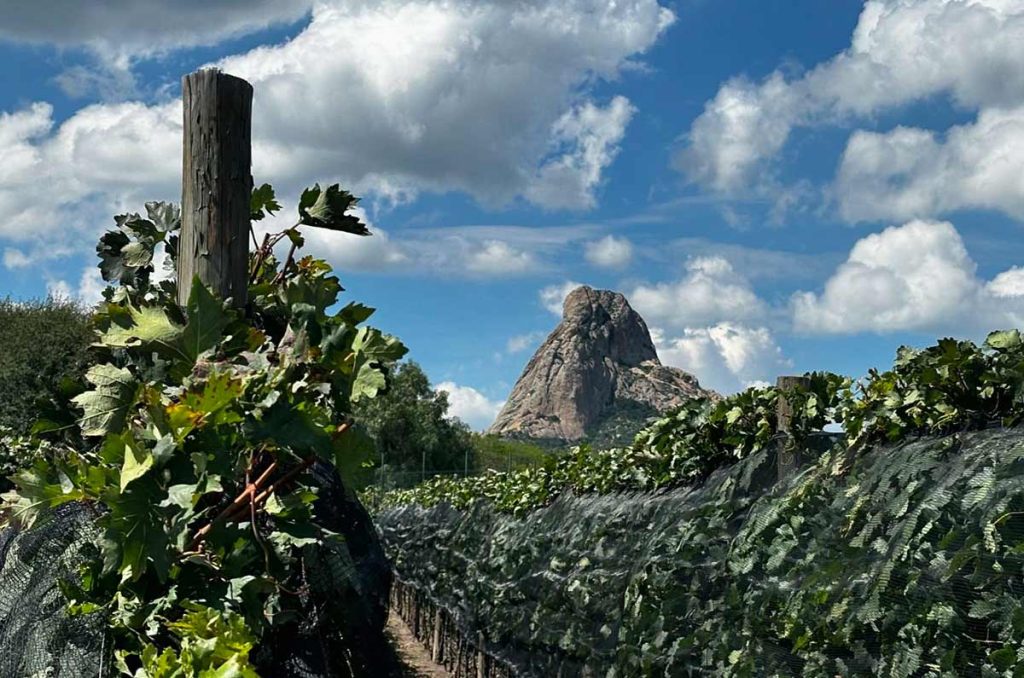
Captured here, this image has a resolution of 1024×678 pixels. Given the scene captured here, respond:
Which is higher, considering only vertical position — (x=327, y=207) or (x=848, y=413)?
(x=327, y=207)

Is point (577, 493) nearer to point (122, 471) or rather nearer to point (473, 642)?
point (473, 642)

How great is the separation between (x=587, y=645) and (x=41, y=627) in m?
3.79

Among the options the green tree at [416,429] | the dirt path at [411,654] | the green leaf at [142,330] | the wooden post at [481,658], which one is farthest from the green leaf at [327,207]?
the green tree at [416,429]

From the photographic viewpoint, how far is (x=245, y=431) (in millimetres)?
2357

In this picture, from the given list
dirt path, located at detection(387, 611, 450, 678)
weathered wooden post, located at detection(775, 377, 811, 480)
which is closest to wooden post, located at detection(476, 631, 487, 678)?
dirt path, located at detection(387, 611, 450, 678)

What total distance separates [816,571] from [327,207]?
2.07 meters

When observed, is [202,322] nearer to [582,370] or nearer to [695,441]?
[695,441]

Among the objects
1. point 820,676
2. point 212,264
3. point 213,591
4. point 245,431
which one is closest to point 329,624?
point 213,591

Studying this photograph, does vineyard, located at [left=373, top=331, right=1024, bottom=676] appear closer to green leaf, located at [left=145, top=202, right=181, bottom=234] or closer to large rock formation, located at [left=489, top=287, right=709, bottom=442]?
green leaf, located at [left=145, top=202, right=181, bottom=234]

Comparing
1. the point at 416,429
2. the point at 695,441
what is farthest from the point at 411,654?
the point at 416,429

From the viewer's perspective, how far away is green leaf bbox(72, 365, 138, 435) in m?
2.68

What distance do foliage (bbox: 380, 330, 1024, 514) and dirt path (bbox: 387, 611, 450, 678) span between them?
537 centimetres

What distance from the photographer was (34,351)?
20.6m

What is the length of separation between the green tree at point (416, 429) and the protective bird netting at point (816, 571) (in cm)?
3753
